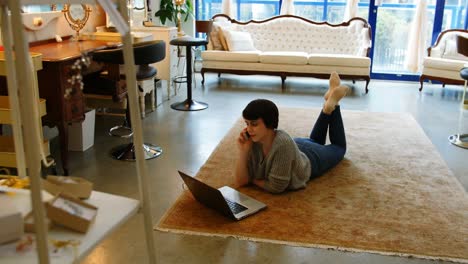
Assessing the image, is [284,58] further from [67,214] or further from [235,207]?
[67,214]

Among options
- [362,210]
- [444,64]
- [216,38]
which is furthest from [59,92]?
[444,64]

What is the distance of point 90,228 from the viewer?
1.19m

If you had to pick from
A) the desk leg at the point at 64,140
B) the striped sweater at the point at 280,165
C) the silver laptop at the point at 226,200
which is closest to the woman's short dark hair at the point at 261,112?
the striped sweater at the point at 280,165

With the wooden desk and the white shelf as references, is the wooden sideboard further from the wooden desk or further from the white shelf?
the white shelf

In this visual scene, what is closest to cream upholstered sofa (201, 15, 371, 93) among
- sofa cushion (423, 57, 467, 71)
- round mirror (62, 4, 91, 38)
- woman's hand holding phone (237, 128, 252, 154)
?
sofa cushion (423, 57, 467, 71)

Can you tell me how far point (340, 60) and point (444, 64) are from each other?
133 centimetres

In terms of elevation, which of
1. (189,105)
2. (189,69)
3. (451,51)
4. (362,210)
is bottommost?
(362,210)

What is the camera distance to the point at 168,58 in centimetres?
555

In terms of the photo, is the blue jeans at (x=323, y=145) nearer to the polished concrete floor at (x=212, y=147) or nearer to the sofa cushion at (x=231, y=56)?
the polished concrete floor at (x=212, y=147)

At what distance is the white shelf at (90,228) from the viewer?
3.48 feet

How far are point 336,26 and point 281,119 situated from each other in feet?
9.75

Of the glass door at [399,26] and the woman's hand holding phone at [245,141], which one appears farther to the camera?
the glass door at [399,26]

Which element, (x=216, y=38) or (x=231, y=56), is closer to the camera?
(x=231, y=56)

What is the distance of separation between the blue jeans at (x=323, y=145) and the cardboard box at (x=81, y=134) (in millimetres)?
1709
